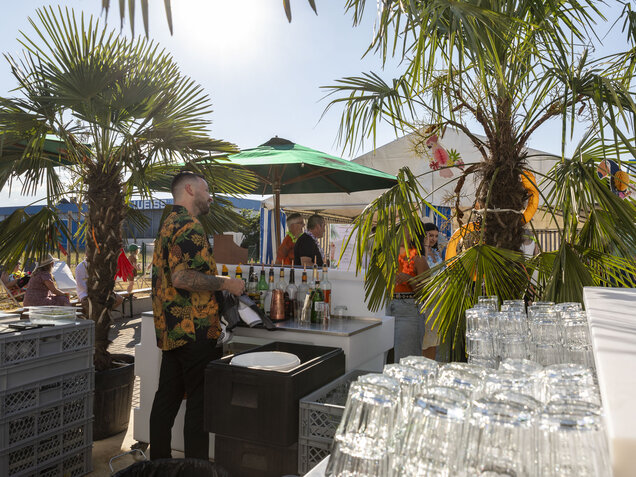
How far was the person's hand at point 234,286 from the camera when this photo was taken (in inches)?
101

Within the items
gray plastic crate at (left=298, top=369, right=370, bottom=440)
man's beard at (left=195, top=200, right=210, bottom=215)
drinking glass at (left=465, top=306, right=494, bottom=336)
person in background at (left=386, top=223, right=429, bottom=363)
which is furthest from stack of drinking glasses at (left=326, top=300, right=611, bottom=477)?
person in background at (left=386, top=223, right=429, bottom=363)

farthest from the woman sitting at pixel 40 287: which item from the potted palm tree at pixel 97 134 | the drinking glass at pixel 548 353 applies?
the drinking glass at pixel 548 353

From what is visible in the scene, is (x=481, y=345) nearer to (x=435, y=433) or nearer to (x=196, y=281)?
(x=435, y=433)

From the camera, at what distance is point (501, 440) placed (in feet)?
1.69

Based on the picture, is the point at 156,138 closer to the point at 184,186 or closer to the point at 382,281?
the point at 184,186

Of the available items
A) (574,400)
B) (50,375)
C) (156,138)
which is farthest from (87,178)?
(574,400)

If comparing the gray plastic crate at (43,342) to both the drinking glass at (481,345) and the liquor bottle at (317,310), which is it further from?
the drinking glass at (481,345)

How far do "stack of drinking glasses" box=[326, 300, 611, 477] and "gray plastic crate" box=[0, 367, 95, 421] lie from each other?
226cm

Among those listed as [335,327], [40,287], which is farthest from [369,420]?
[40,287]

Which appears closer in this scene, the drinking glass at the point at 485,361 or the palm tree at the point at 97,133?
the drinking glass at the point at 485,361

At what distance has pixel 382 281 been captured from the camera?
2490 millimetres

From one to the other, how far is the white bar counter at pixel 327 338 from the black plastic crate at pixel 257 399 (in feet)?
1.58

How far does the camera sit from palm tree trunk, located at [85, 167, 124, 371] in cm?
329

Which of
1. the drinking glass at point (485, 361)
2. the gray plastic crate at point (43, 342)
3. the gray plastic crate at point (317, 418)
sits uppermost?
the drinking glass at point (485, 361)
